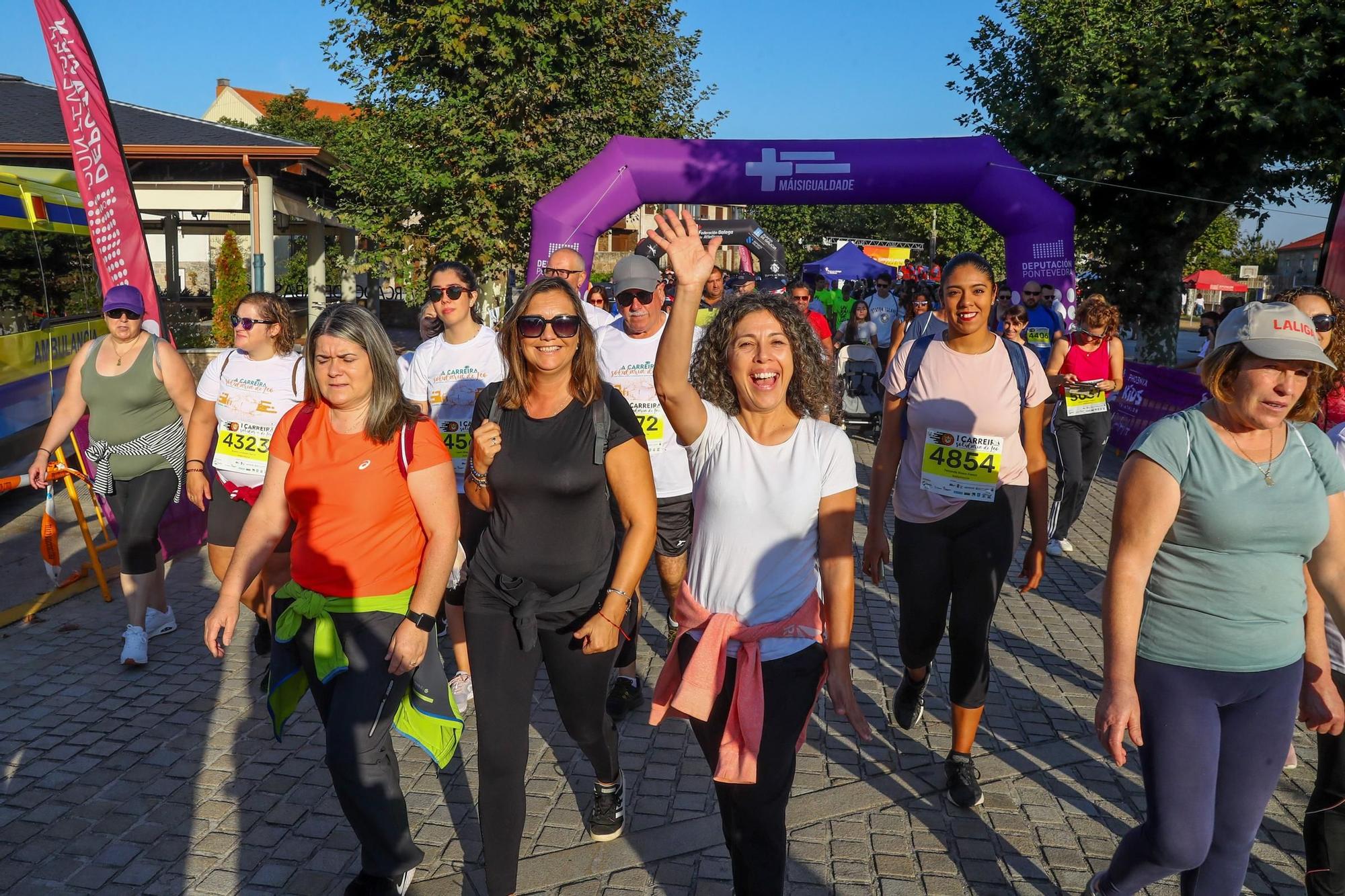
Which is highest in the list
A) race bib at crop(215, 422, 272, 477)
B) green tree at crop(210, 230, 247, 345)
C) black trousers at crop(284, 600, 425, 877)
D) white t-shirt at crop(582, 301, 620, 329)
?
green tree at crop(210, 230, 247, 345)

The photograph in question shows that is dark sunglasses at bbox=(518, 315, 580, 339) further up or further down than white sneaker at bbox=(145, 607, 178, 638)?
further up

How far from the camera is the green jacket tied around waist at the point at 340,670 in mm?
3146

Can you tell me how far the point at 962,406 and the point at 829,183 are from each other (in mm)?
9203

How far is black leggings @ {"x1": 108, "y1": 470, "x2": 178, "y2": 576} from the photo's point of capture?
209 inches

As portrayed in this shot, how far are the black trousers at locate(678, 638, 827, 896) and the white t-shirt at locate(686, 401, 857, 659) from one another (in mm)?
58

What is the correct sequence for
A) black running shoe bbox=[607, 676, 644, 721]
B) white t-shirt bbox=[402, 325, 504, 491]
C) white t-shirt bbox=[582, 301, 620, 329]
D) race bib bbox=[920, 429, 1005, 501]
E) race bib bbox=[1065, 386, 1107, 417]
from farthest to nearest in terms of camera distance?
race bib bbox=[1065, 386, 1107, 417] < white t-shirt bbox=[582, 301, 620, 329] < white t-shirt bbox=[402, 325, 504, 491] < black running shoe bbox=[607, 676, 644, 721] < race bib bbox=[920, 429, 1005, 501]

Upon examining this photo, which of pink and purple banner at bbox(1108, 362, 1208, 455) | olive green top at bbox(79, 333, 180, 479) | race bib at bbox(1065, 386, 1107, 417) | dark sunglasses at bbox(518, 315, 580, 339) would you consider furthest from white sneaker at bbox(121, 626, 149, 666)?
pink and purple banner at bbox(1108, 362, 1208, 455)

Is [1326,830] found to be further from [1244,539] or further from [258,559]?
[258,559]

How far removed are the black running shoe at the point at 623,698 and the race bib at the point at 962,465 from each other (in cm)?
173

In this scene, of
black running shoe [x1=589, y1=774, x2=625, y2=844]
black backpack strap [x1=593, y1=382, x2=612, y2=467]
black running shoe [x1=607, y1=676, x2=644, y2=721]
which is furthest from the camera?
black running shoe [x1=607, y1=676, x2=644, y2=721]

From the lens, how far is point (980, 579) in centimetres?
399

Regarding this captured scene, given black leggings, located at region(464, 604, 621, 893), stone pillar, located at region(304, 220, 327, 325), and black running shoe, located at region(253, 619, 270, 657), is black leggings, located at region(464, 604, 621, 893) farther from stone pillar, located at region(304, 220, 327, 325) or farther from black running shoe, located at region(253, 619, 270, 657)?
stone pillar, located at region(304, 220, 327, 325)

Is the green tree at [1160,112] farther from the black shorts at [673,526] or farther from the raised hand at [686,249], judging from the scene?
the raised hand at [686,249]

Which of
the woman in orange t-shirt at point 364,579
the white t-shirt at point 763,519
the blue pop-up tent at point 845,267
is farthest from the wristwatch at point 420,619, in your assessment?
the blue pop-up tent at point 845,267
